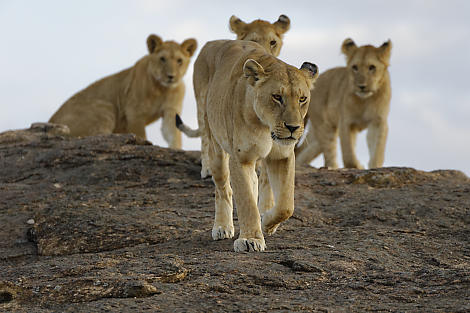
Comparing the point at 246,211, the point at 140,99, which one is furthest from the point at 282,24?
the point at 246,211

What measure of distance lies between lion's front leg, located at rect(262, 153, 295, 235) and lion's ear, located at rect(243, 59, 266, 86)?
29.0 inches

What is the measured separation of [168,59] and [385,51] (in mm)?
3654

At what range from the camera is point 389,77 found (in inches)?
562

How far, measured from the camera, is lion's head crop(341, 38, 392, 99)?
1373cm

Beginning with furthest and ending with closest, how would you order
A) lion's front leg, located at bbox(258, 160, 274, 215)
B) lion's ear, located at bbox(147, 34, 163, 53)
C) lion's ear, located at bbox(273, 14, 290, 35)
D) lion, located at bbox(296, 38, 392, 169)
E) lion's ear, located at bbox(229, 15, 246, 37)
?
lion's ear, located at bbox(147, 34, 163, 53), lion, located at bbox(296, 38, 392, 169), lion's ear, located at bbox(273, 14, 290, 35), lion's ear, located at bbox(229, 15, 246, 37), lion's front leg, located at bbox(258, 160, 274, 215)

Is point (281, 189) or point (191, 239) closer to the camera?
point (281, 189)

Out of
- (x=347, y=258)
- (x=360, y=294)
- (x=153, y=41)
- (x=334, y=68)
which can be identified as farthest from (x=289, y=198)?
(x=334, y=68)

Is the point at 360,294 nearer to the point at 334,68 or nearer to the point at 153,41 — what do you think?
the point at 153,41

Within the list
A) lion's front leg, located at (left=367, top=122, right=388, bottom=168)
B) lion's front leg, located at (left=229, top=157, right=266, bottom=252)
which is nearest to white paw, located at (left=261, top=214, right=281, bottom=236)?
lion's front leg, located at (left=229, top=157, right=266, bottom=252)

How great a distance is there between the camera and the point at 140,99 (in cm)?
1497

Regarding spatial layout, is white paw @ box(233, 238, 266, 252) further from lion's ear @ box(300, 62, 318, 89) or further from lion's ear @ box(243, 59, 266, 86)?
lion's ear @ box(300, 62, 318, 89)

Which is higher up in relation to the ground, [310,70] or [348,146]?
[310,70]

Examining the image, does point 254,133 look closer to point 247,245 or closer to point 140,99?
point 247,245

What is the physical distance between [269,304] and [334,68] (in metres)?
11.3
